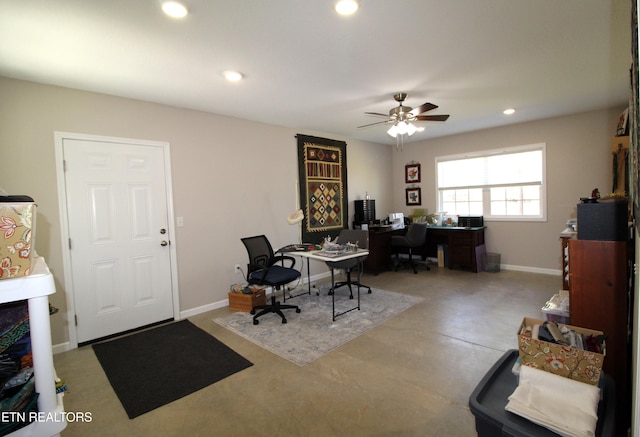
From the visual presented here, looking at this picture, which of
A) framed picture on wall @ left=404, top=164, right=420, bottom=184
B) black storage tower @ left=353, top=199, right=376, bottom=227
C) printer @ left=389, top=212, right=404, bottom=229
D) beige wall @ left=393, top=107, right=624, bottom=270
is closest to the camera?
beige wall @ left=393, top=107, right=624, bottom=270

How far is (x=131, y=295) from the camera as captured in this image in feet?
11.0

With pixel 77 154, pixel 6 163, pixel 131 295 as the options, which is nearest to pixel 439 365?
pixel 131 295

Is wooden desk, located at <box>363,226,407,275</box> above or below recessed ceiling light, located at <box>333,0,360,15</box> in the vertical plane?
below

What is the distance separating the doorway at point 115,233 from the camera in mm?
2996

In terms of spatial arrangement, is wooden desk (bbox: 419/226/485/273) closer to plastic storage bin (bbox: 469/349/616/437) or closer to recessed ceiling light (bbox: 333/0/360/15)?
plastic storage bin (bbox: 469/349/616/437)

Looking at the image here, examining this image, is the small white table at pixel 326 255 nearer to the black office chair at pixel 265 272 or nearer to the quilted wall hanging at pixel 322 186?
the black office chair at pixel 265 272

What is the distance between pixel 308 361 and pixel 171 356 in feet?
4.17

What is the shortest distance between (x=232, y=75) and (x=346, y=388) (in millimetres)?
2796

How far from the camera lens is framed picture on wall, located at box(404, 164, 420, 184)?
651cm

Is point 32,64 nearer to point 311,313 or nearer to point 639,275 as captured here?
point 311,313

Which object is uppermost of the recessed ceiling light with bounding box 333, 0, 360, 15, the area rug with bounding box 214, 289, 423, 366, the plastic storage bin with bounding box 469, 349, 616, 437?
the recessed ceiling light with bounding box 333, 0, 360, 15

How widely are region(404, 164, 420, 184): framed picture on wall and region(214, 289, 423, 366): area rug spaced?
3.11 metres

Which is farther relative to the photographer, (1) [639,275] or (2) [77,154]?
(2) [77,154]

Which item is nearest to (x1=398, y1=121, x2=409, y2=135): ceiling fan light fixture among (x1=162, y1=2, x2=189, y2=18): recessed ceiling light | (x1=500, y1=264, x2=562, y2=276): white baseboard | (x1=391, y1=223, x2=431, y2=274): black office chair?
(x1=162, y1=2, x2=189, y2=18): recessed ceiling light
